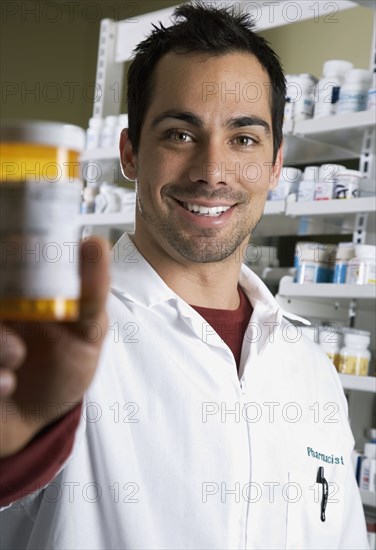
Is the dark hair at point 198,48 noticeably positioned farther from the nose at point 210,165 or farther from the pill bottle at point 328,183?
the pill bottle at point 328,183

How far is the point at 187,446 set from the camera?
1.43m

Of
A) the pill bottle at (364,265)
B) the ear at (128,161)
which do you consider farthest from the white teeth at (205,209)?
the pill bottle at (364,265)

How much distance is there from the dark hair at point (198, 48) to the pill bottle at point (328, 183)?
1278 mm

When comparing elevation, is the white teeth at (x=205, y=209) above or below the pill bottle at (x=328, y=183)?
below

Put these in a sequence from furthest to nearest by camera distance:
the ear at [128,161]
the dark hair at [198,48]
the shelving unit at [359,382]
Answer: the shelving unit at [359,382], the ear at [128,161], the dark hair at [198,48]

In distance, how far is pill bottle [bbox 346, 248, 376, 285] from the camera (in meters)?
2.91

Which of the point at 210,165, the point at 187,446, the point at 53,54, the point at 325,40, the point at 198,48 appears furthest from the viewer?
the point at 53,54

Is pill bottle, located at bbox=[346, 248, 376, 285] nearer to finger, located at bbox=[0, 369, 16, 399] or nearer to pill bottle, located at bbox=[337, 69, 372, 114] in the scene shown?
pill bottle, located at bbox=[337, 69, 372, 114]

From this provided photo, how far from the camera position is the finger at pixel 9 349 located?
72 centimetres

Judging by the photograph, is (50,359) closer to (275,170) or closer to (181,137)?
(181,137)

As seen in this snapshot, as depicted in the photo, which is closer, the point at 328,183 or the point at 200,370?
the point at 200,370


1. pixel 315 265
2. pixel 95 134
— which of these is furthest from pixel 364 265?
pixel 95 134

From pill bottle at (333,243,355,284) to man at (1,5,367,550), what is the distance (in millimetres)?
1228

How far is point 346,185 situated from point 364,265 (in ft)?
1.06
